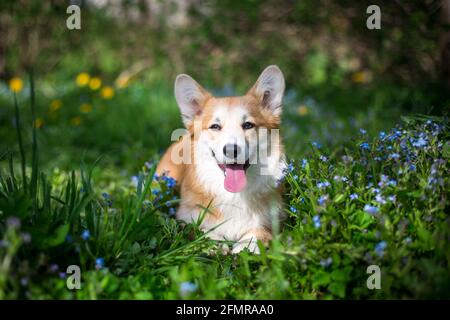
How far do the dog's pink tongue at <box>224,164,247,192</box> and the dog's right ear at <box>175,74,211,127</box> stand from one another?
52 centimetres

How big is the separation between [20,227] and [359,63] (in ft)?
20.1

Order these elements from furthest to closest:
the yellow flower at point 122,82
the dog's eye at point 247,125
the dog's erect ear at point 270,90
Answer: the yellow flower at point 122,82 → the dog's erect ear at point 270,90 → the dog's eye at point 247,125

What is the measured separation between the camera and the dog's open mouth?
2.90 meters

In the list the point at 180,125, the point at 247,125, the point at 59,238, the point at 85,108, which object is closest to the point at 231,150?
the point at 247,125

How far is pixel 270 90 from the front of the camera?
3182mm

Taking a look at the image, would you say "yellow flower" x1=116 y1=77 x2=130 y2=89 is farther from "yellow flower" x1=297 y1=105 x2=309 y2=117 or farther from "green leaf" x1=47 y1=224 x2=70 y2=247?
"green leaf" x1=47 y1=224 x2=70 y2=247

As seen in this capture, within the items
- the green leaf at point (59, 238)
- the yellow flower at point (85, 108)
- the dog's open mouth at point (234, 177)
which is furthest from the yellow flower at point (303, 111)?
the green leaf at point (59, 238)

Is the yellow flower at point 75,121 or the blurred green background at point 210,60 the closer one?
the blurred green background at point 210,60

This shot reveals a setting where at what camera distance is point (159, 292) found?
2.28 m

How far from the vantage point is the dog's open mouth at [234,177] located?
9.52 feet

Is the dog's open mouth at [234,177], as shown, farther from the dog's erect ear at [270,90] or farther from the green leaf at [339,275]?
the green leaf at [339,275]
